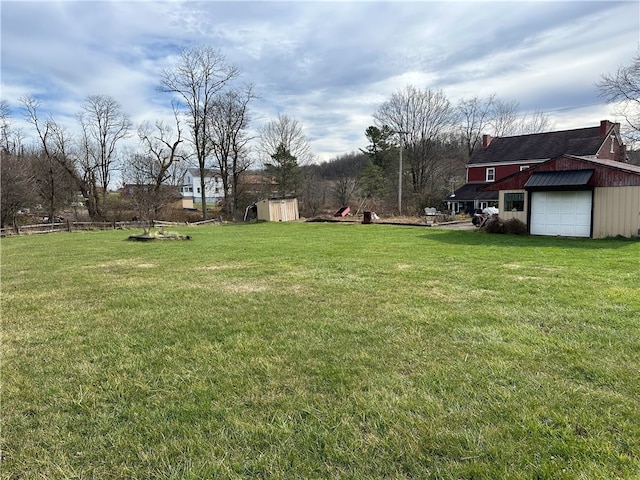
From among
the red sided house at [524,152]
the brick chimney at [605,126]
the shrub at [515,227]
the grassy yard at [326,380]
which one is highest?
the brick chimney at [605,126]

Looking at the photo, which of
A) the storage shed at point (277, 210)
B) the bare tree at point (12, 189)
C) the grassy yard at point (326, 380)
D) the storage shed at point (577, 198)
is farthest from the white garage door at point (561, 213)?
the bare tree at point (12, 189)

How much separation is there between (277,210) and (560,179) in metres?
21.3

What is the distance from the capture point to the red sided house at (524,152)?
1105 inches

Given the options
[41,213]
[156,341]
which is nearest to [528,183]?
[156,341]

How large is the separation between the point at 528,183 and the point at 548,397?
1572cm

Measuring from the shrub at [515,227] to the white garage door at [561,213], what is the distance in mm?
Answer: 537

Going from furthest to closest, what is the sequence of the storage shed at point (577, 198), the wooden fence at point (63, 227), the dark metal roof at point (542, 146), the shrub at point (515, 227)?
the dark metal roof at point (542, 146) → the wooden fence at point (63, 227) → the shrub at point (515, 227) → the storage shed at point (577, 198)

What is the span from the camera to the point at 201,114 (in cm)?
3366

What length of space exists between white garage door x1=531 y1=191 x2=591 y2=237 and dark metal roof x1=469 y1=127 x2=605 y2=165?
16105mm

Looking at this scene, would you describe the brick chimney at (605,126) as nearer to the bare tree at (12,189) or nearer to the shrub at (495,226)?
the shrub at (495,226)

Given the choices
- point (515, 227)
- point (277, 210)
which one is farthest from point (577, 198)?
point (277, 210)

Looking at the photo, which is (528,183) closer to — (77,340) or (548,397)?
(548,397)

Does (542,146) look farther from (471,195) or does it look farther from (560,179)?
(560,179)

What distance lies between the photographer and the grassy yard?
2191 millimetres
